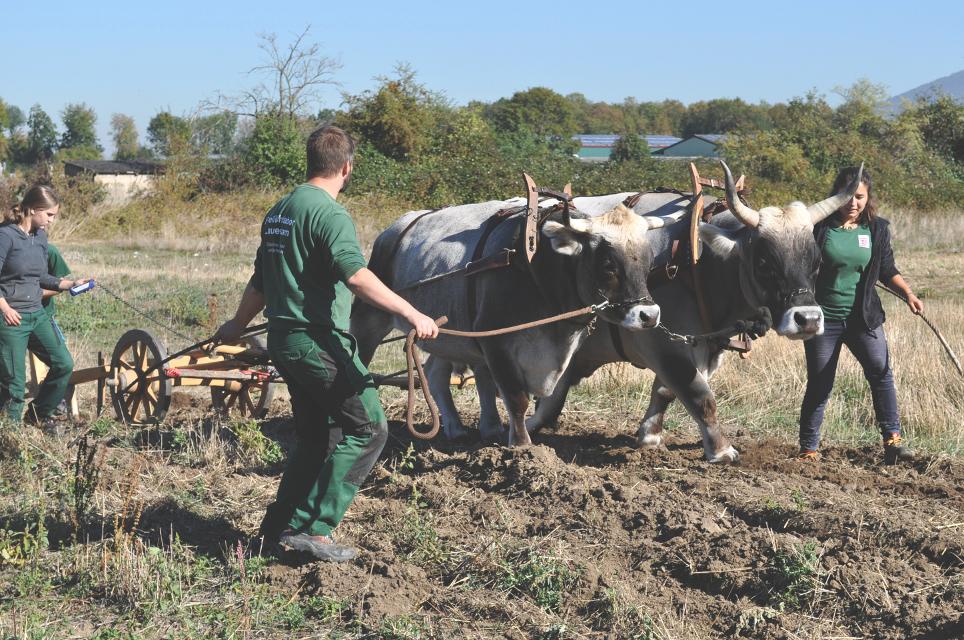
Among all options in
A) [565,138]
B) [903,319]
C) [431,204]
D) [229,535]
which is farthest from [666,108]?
[229,535]

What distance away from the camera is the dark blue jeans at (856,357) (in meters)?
7.60

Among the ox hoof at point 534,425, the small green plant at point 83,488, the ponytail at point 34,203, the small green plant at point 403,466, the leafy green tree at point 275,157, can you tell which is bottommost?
the ox hoof at point 534,425

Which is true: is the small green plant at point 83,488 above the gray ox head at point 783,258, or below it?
below

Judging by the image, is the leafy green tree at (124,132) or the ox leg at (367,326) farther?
the leafy green tree at (124,132)

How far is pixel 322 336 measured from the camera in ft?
17.8

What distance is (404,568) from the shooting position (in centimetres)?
558

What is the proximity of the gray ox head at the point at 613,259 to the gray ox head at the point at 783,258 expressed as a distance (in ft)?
1.97

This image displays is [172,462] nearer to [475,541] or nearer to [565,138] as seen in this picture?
[475,541]

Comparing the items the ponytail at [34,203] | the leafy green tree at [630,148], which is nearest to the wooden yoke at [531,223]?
the ponytail at [34,203]

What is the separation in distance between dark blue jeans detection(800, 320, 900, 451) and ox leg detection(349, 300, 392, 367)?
3345mm

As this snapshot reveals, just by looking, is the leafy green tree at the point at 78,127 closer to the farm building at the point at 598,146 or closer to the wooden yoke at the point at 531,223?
the farm building at the point at 598,146

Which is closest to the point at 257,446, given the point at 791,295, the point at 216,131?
the point at 791,295

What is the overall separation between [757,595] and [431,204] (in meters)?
26.4

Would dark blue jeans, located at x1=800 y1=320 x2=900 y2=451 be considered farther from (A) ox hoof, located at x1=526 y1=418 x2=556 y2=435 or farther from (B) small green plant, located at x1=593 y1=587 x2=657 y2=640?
(B) small green plant, located at x1=593 y1=587 x2=657 y2=640
